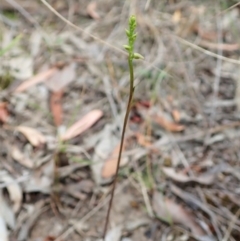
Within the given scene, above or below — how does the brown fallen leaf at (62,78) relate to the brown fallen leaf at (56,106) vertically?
above

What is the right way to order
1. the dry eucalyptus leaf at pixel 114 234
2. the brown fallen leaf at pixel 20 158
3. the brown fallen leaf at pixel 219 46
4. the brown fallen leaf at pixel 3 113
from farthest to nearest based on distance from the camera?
the brown fallen leaf at pixel 219 46, the brown fallen leaf at pixel 3 113, the brown fallen leaf at pixel 20 158, the dry eucalyptus leaf at pixel 114 234

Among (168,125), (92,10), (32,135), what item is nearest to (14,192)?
(32,135)

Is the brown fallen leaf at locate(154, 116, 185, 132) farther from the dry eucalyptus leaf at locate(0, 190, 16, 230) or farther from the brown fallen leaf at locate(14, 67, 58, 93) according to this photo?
the dry eucalyptus leaf at locate(0, 190, 16, 230)

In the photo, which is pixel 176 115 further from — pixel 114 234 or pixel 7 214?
pixel 7 214

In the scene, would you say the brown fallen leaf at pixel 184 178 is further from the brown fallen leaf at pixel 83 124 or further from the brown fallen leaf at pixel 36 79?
the brown fallen leaf at pixel 36 79

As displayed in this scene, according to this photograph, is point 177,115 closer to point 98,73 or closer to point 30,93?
point 98,73

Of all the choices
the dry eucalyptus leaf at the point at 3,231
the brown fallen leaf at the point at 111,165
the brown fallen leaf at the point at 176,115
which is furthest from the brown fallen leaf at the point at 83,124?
the dry eucalyptus leaf at the point at 3,231
